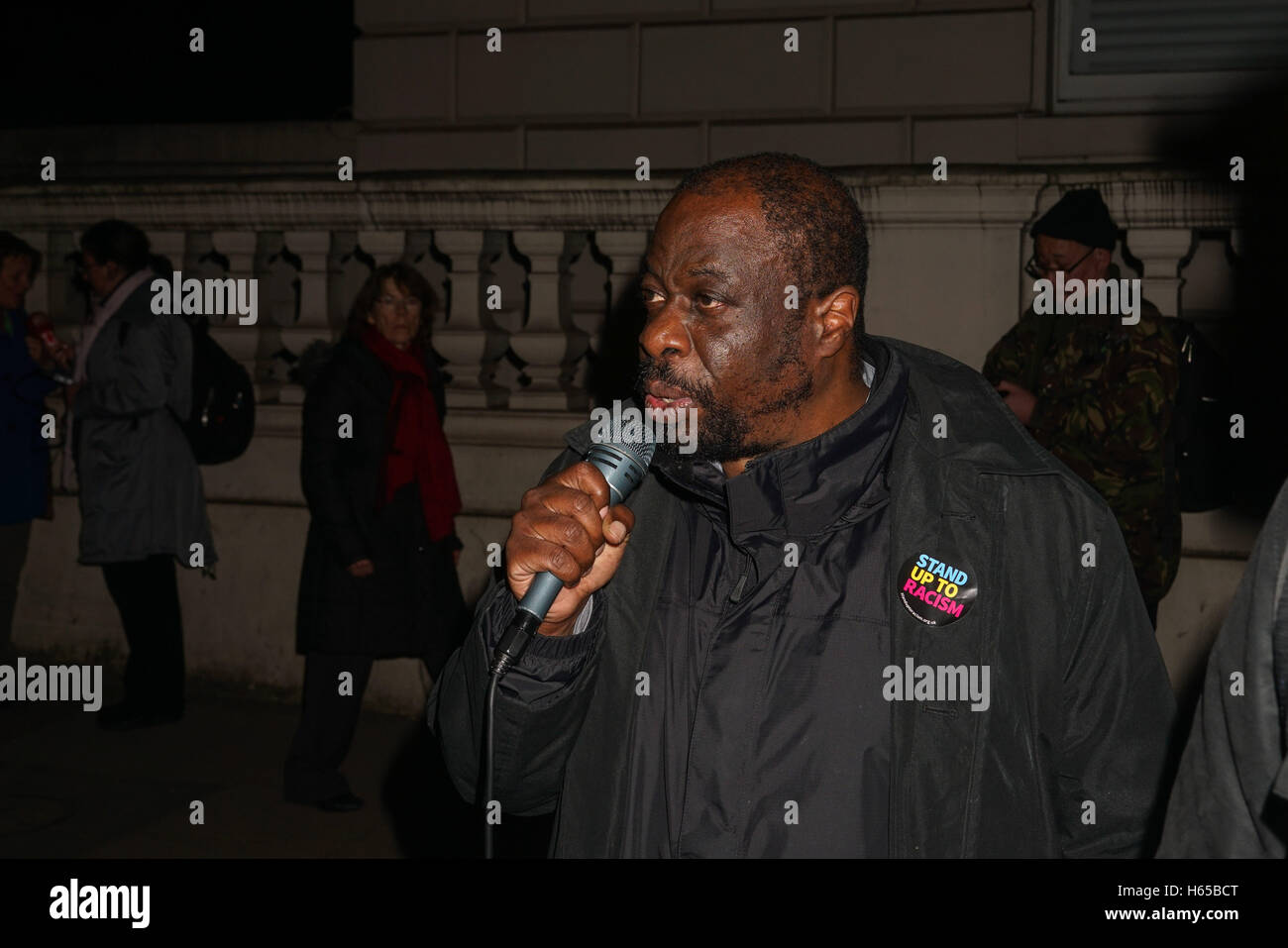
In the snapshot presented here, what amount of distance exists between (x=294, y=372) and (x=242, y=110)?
5589 millimetres

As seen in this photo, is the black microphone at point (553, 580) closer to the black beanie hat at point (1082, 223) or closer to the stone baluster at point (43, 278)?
the black beanie hat at point (1082, 223)

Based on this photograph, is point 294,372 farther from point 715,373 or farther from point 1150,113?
point 715,373

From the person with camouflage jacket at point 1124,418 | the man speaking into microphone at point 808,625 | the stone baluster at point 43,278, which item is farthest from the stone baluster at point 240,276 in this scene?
the man speaking into microphone at point 808,625

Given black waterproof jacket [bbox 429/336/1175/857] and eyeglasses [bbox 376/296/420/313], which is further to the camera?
eyeglasses [bbox 376/296/420/313]

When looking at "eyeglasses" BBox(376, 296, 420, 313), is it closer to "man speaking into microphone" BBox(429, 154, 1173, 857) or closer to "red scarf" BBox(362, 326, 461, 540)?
"red scarf" BBox(362, 326, 461, 540)

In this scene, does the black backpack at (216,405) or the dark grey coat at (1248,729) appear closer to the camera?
the dark grey coat at (1248,729)

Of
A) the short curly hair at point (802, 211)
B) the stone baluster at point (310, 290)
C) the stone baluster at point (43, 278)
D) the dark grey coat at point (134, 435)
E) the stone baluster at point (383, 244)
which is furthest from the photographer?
the stone baluster at point (43, 278)

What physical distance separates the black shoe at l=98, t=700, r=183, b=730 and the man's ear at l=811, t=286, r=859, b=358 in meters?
5.42

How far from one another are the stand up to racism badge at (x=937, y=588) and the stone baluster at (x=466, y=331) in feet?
17.0

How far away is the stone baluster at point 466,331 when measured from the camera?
7355 millimetres

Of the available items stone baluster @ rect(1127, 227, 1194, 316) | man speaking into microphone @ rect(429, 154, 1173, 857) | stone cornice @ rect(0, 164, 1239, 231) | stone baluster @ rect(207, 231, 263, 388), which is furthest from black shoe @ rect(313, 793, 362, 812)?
stone baluster @ rect(1127, 227, 1194, 316)

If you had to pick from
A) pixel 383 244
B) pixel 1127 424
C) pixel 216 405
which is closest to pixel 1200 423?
pixel 1127 424

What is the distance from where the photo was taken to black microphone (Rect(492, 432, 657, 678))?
2.19m

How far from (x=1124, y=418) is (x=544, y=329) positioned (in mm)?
3290
